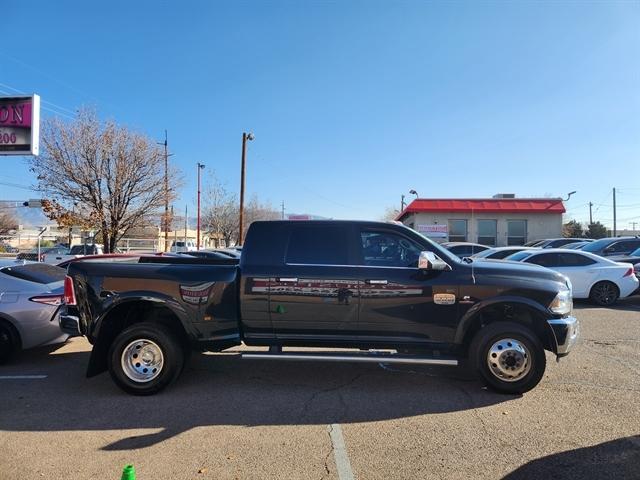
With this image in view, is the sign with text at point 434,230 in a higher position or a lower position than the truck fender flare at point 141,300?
higher

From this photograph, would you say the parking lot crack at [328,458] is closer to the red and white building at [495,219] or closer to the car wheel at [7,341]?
the car wheel at [7,341]

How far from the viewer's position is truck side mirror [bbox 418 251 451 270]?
5.18m

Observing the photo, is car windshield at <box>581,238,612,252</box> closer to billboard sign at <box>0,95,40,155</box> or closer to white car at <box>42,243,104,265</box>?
billboard sign at <box>0,95,40,155</box>

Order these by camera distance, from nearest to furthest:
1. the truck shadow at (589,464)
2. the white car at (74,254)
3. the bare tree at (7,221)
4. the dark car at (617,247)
Result: the truck shadow at (589,464)
the dark car at (617,247)
the white car at (74,254)
the bare tree at (7,221)

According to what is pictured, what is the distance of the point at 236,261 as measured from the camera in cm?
616

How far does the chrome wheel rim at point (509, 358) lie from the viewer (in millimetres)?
5289

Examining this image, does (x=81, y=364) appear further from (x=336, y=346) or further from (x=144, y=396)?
(x=336, y=346)

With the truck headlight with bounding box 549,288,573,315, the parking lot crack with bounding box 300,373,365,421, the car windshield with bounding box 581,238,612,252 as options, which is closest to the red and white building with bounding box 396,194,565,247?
the car windshield with bounding box 581,238,612,252

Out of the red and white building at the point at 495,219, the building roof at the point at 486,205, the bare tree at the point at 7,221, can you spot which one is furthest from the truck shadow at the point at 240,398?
the bare tree at the point at 7,221

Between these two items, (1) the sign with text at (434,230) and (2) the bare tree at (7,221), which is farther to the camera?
(2) the bare tree at (7,221)

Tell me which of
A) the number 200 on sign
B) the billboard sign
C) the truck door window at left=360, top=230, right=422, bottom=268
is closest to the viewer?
the truck door window at left=360, top=230, right=422, bottom=268

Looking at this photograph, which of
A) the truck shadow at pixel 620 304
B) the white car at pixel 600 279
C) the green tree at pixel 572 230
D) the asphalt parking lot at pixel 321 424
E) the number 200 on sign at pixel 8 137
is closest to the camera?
the asphalt parking lot at pixel 321 424

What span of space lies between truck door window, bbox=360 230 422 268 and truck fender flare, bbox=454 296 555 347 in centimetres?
81

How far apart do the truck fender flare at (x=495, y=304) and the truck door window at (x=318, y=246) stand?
149cm
